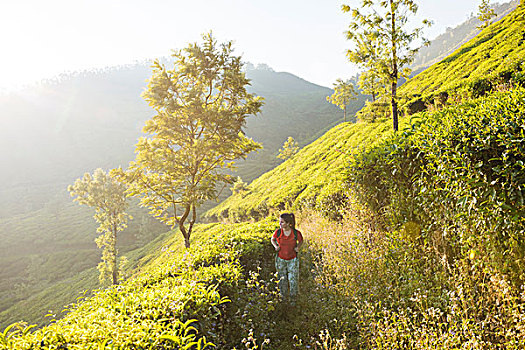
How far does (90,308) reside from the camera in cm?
390

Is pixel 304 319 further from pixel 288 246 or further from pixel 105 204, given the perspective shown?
pixel 105 204

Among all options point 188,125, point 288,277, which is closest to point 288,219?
point 288,277

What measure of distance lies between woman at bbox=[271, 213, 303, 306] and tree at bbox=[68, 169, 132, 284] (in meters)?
24.0

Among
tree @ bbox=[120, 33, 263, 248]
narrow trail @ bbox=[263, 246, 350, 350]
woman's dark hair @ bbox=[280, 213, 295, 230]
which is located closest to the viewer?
narrow trail @ bbox=[263, 246, 350, 350]

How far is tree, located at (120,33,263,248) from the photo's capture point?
917 centimetres

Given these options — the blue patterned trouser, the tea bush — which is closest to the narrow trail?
the blue patterned trouser

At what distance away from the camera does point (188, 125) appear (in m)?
9.75

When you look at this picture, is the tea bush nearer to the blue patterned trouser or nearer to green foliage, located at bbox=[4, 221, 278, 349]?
the blue patterned trouser

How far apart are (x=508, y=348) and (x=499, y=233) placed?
1.63m

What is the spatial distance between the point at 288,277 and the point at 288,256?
53cm

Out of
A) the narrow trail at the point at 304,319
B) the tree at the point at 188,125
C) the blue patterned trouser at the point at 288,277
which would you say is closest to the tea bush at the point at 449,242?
the narrow trail at the point at 304,319

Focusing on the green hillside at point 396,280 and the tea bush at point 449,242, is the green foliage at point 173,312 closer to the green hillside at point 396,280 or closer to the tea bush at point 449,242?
the green hillside at point 396,280

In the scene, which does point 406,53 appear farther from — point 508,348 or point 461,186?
point 508,348

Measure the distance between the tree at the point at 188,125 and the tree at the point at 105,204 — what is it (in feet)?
60.0
